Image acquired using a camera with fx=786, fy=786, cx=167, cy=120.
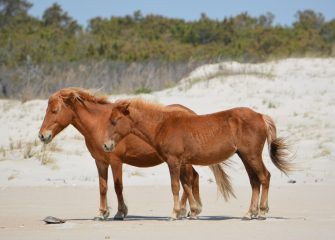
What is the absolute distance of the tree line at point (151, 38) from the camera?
34.7 meters

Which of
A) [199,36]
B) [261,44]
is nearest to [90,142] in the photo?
[261,44]

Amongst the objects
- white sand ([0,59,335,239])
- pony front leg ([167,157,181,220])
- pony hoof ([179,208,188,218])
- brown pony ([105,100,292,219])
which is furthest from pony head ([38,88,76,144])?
pony hoof ([179,208,188,218])

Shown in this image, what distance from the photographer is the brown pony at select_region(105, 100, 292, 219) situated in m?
11.2

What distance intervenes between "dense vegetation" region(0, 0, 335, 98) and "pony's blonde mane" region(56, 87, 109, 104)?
14924mm

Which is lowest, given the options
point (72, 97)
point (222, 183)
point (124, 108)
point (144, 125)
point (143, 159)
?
point (222, 183)

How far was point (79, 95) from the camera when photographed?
12242mm

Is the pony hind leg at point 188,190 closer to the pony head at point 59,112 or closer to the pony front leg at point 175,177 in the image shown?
the pony front leg at point 175,177

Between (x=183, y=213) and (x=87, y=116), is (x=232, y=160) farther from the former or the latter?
(x=87, y=116)

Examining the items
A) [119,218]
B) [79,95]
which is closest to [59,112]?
[79,95]

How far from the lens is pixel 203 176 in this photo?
17.2m

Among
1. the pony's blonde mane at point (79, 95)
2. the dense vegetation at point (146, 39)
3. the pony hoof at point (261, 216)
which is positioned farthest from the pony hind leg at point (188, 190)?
the dense vegetation at point (146, 39)

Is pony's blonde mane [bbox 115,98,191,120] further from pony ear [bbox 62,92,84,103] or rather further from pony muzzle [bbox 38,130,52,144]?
pony muzzle [bbox 38,130,52,144]

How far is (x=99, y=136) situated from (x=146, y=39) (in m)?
36.0

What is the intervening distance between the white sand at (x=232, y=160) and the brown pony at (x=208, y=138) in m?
0.74
